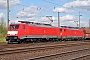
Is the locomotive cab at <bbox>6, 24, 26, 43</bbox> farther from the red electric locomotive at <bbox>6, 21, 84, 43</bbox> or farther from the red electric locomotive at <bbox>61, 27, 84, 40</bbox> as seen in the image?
the red electric locomotive at <bbox>61, 27, 84, 40</bbox>

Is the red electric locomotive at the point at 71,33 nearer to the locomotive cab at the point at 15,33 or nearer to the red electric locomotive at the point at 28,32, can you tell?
the red electric locomotive at the point at 28,32

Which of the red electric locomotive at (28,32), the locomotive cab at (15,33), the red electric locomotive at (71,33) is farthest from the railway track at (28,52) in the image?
the red electric locomotive at (71,33)

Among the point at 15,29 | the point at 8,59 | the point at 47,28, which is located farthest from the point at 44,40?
the point at 8,59

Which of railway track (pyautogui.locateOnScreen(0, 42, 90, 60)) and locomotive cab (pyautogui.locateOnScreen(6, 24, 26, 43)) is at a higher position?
locomotive cab (pyautogui.locateOnScreen(6, 24, 26, 43))

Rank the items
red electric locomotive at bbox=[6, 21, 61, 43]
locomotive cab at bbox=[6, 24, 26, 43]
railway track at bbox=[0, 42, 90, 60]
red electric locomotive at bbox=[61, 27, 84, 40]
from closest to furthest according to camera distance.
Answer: railway track at bbox=[0, 42, 90, 60], locomotive cab at bbox=[6, 24, 26, 43], red electric locomotive at bbox=[6, 21, 61, 43], red electric locomotive at bbox=[61, 27, 84, 40]

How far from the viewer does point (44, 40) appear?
115 feet

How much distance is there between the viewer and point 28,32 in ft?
98.0

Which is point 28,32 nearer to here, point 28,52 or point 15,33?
point 15,33

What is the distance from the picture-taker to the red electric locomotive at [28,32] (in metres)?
28.0

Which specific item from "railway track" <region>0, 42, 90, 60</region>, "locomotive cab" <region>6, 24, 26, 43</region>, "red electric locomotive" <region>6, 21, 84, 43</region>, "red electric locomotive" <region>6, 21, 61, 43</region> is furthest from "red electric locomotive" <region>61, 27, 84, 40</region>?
"railway track" <region>0, 42, 90, 60</region>

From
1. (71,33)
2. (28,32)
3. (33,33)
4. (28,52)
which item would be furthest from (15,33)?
(71,33)

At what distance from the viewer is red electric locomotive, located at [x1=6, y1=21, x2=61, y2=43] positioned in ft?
91.8

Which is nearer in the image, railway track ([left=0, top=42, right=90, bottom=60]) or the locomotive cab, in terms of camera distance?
railway track ([left=0, top=42, right=90, bottom=60])

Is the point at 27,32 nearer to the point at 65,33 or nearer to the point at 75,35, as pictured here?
the point at 65,33
